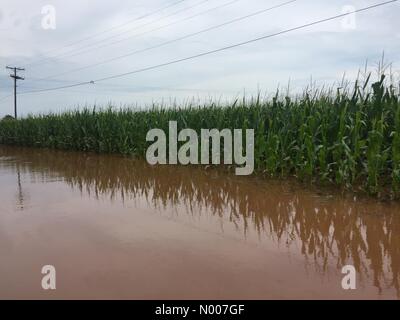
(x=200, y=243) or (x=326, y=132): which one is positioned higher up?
(x=326, y=132)

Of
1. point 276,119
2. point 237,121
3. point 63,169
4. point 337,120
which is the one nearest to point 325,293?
point 337,120

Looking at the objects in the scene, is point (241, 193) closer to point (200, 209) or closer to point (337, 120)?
point (200, 209)

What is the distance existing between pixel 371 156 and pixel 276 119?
105 inches

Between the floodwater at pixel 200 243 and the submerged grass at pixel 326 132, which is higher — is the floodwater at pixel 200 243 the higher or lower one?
the lower one

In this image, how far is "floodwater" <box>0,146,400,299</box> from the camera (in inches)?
118

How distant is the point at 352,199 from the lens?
562 centimetres

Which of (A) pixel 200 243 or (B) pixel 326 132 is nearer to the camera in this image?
(A) pixel 200 243

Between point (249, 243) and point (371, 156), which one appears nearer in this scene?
point (249, 243)

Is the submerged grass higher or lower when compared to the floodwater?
higher

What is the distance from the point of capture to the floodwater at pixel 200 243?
300cm

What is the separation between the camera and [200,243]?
4105mm

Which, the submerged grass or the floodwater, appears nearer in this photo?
the floodwater

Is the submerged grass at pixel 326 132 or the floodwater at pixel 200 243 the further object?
the submerged grass at pixel 326 132
